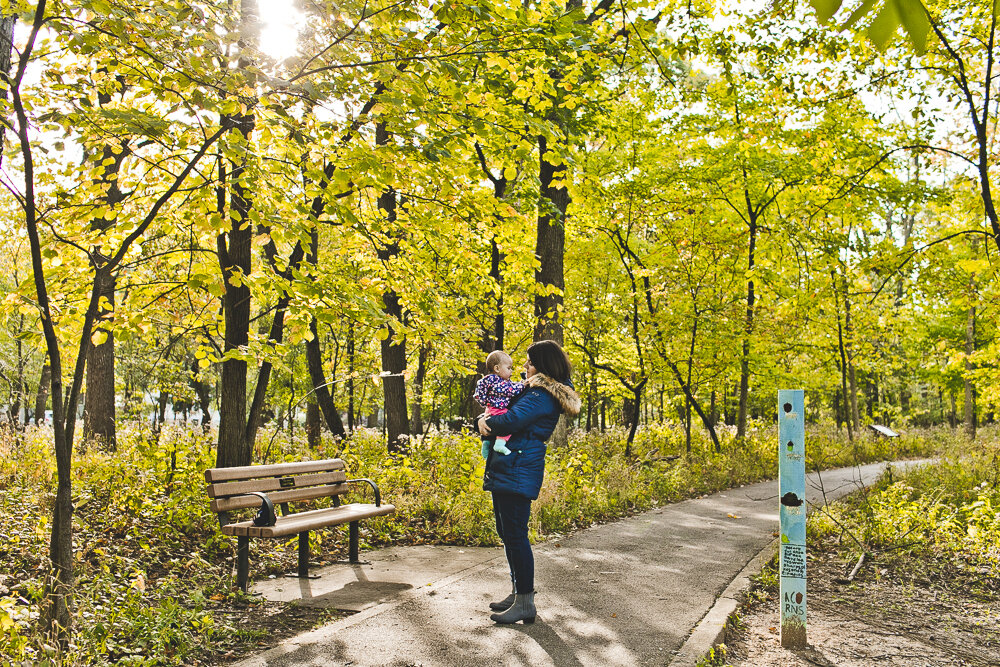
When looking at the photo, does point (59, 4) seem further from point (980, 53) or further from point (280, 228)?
point (980, 53)

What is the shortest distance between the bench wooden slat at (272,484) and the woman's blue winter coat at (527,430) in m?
2.23

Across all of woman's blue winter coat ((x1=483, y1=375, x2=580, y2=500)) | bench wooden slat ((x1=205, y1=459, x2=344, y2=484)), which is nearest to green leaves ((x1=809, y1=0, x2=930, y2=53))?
woman's blue winter coat ((x1=483, y1=375, x2=580, y2=500))

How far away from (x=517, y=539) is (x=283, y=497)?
244cm

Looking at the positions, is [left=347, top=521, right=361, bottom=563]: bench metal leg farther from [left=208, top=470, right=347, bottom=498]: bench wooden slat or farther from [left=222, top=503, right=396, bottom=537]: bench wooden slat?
[left=208, top=470, right=347, bottom=498]: bench wooden slat

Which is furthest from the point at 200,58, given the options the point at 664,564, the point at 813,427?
the point at 813,427

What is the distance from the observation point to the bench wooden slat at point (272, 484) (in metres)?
5.37

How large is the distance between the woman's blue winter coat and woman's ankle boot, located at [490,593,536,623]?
0.70 m

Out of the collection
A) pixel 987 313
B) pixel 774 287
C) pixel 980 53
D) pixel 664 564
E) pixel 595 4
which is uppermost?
pixel 595 4

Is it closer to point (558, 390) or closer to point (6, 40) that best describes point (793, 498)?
point (558, 390)

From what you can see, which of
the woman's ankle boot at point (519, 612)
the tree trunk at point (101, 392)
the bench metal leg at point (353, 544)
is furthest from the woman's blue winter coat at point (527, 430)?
the tree trunk at point (101, 392)

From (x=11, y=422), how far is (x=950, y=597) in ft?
41.5

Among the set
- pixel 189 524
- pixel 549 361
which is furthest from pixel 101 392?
pixel 549 361

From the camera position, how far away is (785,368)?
714 inches

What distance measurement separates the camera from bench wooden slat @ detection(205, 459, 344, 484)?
17.6 feet
